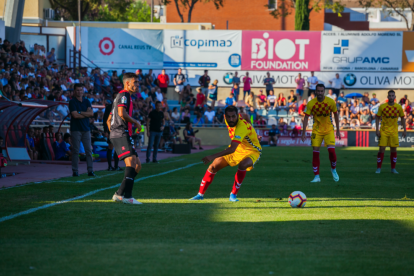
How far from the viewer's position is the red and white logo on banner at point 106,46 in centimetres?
3838

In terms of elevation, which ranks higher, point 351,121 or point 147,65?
Answer: point 147,65

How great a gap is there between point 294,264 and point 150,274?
1309 millimetres

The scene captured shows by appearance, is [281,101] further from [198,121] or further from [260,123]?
[198,121]

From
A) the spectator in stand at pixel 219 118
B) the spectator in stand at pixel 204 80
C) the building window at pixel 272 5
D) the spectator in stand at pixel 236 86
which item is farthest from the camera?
the building window at pixel 272 5

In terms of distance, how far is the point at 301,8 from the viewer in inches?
1807

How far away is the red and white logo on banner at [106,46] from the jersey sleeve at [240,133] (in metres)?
31.6

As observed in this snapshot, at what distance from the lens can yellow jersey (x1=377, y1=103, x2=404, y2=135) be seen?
14.6 m

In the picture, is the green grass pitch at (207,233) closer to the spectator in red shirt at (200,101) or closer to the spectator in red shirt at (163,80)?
the spectator in red shirt at (200,101)

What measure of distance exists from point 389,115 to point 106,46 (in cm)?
2753

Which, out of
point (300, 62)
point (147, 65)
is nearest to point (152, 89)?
point (147, 65)

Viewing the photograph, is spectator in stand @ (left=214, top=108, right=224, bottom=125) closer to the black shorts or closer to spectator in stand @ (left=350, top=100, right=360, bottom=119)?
spectator in stand @ (left=350, top=100, right=360, bottom=119)

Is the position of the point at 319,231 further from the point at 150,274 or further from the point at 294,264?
the point at 150,274

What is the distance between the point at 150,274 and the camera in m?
4.36

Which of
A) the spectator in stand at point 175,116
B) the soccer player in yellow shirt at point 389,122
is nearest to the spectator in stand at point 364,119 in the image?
the spectator in stand at point 175,116
